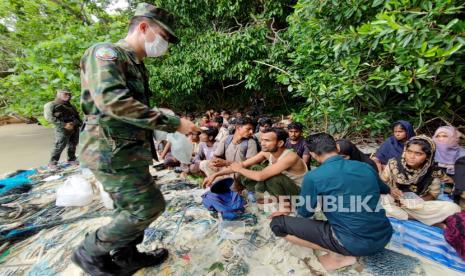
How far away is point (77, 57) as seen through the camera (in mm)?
5348

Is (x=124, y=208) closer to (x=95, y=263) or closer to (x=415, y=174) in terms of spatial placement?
(x=95, y=263)

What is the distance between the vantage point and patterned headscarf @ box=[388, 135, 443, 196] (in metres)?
2.35

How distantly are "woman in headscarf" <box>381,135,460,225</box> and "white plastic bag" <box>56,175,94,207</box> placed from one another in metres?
3.39

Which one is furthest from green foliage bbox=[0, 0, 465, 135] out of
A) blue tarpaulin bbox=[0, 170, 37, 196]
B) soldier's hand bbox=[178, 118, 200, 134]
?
soldier's hand bbox=[178, 118, 200, 134]

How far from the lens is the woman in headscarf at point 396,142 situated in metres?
2.92

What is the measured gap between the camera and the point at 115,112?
121cm

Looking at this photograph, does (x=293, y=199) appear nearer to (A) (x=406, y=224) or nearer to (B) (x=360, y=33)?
(A) (x=406, y=224)

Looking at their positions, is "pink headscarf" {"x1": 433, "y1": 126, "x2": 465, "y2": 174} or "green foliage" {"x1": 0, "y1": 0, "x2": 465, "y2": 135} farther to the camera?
"pink headscarf" {"x1": 433, "y1": 126, "x2": 465, "y2": 174}

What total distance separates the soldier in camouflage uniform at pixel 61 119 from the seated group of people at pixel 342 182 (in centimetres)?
279

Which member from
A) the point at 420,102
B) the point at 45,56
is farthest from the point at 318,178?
the point at 45,56

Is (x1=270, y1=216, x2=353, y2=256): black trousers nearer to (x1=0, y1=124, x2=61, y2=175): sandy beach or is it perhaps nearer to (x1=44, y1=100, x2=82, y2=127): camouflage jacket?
(x1=44, y1=100, x2=82, y2=127): camouflage jacket

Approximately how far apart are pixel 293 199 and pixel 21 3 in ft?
33.5

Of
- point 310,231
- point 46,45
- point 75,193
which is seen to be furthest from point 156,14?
point 46,45

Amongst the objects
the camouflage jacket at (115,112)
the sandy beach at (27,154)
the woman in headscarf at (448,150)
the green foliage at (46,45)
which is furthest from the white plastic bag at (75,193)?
the woman in headscarf at (448,150)
